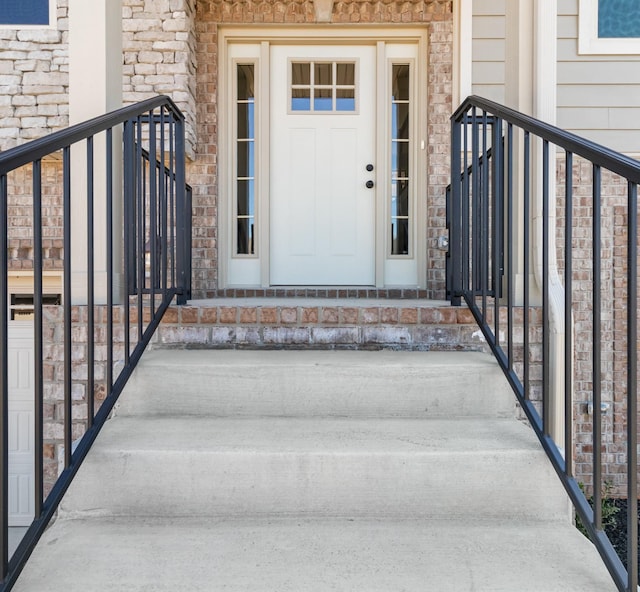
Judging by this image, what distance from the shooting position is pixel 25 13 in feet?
13.4

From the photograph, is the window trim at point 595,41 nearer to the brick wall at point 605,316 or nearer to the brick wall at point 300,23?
the brick wall at point 605,316

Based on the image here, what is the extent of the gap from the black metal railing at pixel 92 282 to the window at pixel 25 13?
2.42 meters

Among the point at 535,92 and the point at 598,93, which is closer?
the point at 535,92

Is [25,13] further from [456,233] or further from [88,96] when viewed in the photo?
[456,233]

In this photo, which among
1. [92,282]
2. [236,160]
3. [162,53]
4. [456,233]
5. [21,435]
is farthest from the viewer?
[21,435]

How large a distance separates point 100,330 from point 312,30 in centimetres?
291

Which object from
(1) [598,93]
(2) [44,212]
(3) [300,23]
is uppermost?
(3) [300,23]

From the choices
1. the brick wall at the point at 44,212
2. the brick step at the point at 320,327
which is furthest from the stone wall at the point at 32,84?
the brick step at the point at 320,327

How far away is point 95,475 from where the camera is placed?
1507 millimetres

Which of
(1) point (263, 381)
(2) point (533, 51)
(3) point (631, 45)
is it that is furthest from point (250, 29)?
(1) point (263, 381)

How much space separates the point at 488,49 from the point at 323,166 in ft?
4.79

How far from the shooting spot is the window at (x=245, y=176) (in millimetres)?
4160

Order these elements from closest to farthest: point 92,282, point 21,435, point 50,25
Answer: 1. point 92,282
2. point 50,25
3. point 21,435

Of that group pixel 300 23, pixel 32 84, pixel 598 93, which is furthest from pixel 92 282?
pixel 598 93
